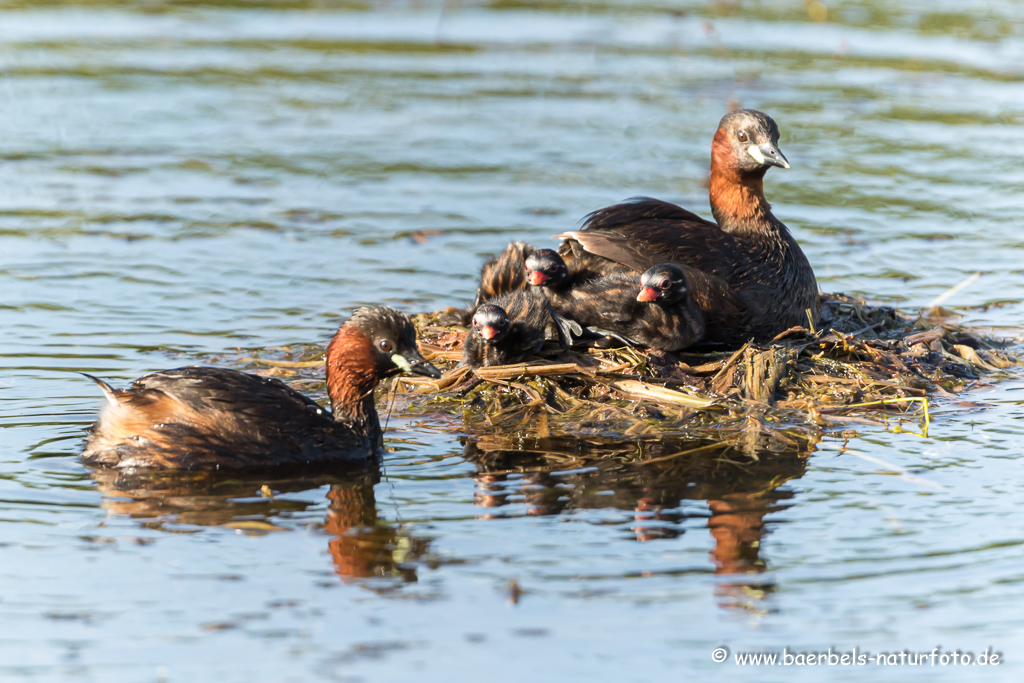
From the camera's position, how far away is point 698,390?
759 centimetres

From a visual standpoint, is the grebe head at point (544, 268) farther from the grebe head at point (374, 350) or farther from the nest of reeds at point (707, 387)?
the grebe head at point (374, 350)

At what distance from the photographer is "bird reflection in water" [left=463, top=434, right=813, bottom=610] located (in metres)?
5.82

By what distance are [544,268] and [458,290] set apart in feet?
8.44

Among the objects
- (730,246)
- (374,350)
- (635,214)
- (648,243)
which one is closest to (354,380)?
(374,350)

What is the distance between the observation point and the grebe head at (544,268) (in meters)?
7.80

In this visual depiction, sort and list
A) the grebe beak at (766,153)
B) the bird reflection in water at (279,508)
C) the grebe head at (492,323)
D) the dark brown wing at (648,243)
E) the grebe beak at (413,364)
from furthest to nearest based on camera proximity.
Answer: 1. the grebe beak at (766,153)
2. the dark brown wing at (648,243)
3. the grebe head at (492,323)
4. the grebe beak at (413,364)
5. the bird reflection in water at (279,508)

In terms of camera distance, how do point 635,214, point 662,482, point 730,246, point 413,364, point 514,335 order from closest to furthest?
point 662,482, point 413,364, point 514,335, point 730,246, point 635,214

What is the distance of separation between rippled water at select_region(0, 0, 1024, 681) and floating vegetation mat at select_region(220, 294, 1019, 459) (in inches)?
10.8

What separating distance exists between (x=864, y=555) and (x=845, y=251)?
5.86m

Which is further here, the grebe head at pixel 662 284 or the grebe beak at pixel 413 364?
the grebe head at pixel 662 284

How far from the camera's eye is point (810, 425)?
7.43m

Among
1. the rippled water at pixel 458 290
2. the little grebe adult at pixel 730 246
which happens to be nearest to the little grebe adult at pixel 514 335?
the little grebe adult at pixel 730 246

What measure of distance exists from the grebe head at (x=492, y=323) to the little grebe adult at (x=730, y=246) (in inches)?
35.1

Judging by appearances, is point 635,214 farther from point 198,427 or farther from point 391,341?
point 198,427
